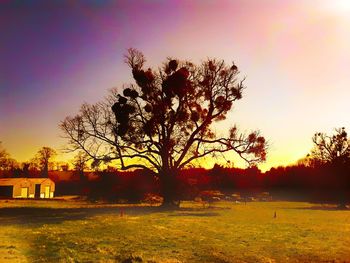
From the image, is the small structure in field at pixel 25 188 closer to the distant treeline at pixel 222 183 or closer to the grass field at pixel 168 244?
the distant treeline at pixel 222 183

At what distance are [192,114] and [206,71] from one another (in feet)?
14.3

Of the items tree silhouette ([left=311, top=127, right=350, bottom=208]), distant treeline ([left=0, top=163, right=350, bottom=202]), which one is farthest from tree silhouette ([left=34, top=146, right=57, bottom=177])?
tree silhouette ([left=311, top=127, right=350, bottom=208])

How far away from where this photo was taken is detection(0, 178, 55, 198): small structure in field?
217ft

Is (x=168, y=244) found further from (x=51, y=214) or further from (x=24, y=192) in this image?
(x=24, y=192)

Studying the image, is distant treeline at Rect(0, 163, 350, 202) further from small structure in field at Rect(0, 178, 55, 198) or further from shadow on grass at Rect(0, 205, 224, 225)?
small structure in field at Rect(0, 178, 55, 198)

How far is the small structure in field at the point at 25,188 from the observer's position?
6606 centimetres

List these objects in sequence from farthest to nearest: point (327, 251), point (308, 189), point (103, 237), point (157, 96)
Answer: point (308, 189) < point (157, 96) < point (103, 237) < point (327, 251)

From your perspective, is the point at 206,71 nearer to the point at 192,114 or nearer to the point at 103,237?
the point at 192,114

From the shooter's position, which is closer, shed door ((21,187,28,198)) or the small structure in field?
the small structure in field

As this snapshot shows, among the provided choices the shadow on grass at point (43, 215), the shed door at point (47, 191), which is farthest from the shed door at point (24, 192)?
the shadow on grass at point (43, 215)

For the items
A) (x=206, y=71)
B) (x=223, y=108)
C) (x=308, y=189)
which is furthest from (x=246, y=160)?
(x=308, y=189)

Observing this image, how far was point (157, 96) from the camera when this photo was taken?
36.5 m

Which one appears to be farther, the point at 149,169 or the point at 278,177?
the point at 278,177

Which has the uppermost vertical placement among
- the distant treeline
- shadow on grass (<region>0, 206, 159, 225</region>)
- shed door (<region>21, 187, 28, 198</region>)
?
the distant treeline
